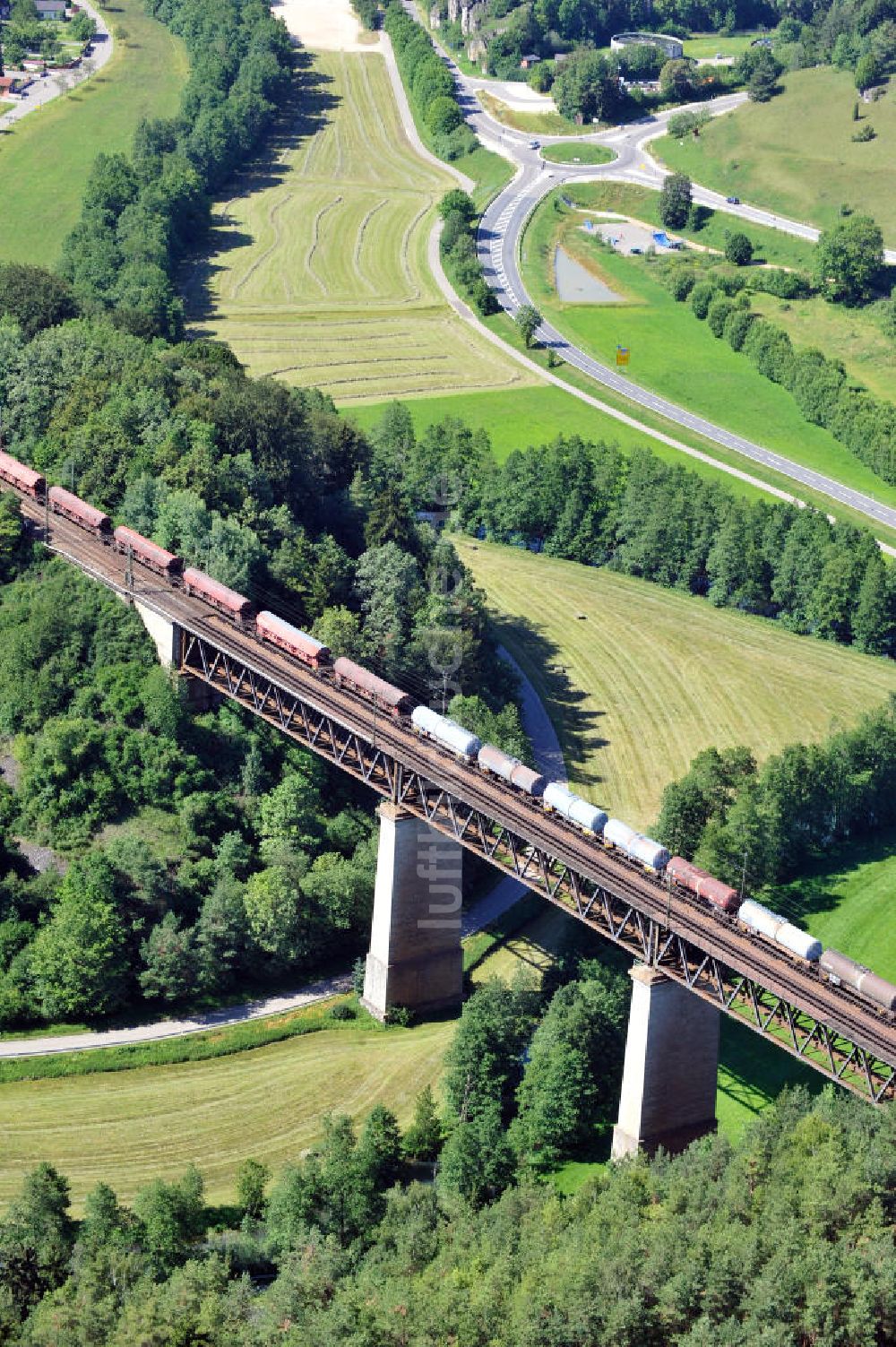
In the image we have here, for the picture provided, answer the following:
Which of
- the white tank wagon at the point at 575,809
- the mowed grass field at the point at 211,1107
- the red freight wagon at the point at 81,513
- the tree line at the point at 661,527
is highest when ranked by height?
the red freight wagon at the point at 81,513

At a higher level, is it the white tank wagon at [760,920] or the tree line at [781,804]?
the white tank wagon at [760,920]

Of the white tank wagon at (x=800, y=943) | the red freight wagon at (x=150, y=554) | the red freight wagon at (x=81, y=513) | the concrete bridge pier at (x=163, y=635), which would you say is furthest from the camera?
the red freight wagon at (x=81, y=513)

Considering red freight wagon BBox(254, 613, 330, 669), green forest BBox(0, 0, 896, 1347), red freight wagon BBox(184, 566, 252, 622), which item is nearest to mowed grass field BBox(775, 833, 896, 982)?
green forest BBox(0, 0, 896, 1347)

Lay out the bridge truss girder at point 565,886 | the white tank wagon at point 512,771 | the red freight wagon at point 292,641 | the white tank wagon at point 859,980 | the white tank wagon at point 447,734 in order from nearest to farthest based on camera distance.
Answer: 1. the white tank wagon at point 859,980
2. the bridge truss girder at point 565,886
3. the white tank wagon at point 512,771
4. the white tank wagon at point 447,734
5. the red freight wagon at point 292,641

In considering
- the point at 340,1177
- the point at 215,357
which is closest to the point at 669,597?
the point at 215,357

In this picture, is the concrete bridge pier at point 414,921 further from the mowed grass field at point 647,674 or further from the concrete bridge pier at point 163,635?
the mowed grass field at point 647,674

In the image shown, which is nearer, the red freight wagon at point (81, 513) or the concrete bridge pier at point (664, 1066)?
the concrete bridge pier at point (664, 1066)

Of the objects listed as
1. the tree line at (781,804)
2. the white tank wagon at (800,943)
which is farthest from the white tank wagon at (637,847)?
the tree line at (781,804)

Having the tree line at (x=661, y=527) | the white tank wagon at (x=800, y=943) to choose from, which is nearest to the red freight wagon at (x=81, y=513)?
the tree line at (x=661, y=527)

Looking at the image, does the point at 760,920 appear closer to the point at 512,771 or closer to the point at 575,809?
the point at 575,809
